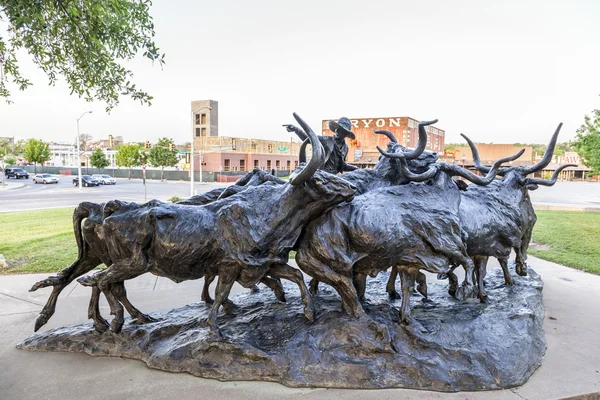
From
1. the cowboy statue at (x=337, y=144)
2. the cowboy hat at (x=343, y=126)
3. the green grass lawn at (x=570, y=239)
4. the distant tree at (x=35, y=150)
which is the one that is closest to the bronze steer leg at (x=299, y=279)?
the cowboy statue at (x=337, y=144)

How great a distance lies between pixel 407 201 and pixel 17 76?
6.87 meters

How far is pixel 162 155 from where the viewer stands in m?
44.9

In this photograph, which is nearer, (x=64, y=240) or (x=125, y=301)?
(x=125, y=301)

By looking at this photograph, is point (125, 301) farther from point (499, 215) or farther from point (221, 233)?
point (499, 215)

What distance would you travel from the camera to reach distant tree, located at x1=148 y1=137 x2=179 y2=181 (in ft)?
147

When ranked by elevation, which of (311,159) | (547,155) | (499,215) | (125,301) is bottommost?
(125,301)

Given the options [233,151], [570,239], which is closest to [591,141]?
[570,239]

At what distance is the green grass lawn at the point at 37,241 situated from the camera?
801cm

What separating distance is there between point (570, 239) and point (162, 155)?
134 ft

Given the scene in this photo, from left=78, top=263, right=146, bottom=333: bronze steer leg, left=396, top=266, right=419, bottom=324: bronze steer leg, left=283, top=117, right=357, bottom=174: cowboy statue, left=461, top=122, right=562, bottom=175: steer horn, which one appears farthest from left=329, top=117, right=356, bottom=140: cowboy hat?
left=78, top=263, right=146, bottom=333: bronze steer leg

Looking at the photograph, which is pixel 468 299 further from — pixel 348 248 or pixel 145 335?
pixel 145 335

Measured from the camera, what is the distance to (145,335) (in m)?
4.09

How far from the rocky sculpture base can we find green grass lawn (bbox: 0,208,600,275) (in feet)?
15.2

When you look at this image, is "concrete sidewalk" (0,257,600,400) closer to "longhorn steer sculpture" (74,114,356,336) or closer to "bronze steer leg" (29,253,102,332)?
"bronze steer leg" (29,253,102,332)
